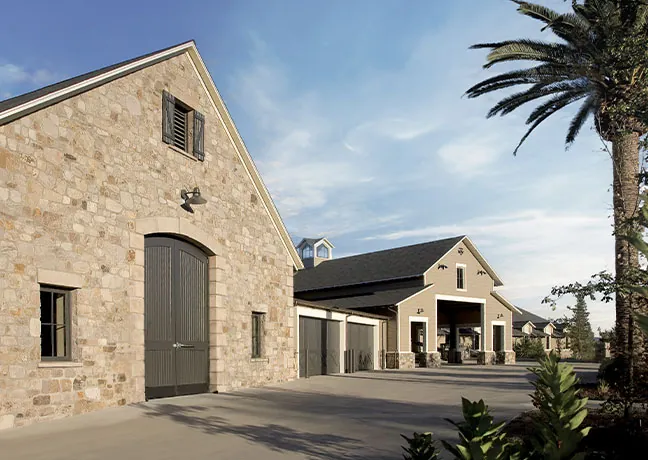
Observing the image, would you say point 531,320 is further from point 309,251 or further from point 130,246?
point 130,246

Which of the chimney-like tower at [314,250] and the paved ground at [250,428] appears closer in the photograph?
the paved ground at [250,428]

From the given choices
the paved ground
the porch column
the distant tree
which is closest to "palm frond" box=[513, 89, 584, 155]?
the paved ground

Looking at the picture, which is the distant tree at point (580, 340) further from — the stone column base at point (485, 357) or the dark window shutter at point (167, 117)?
the dark window shutter at point (167, 117)

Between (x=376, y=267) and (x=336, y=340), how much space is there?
38.2 ft

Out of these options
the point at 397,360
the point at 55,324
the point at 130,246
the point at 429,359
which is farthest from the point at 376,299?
the point at 55,324

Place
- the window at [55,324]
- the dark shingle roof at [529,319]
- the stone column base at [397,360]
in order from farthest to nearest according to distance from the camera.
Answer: the dark shingle roof at [529,319] < the stone column base at [397,360] < the window at [55,324]

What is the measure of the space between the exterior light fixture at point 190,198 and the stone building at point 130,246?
0.03 metres

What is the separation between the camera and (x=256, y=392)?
49.5ft

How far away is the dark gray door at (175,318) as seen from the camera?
516 inches

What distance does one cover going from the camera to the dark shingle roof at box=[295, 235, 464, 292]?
34.0 m

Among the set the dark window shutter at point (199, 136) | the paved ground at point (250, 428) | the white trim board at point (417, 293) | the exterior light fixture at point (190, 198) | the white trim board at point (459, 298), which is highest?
the dark window shutter at point (199, 136)

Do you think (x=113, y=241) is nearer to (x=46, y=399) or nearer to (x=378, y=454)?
(x=46, y=399)

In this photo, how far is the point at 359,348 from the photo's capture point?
2759 centimetres

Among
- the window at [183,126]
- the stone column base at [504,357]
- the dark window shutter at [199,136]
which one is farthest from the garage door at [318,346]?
the stone column base at [504,357]
